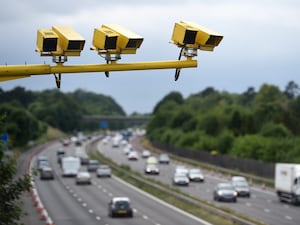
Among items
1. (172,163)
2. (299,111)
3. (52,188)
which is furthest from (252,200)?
(299,111)

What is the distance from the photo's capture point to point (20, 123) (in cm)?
12556

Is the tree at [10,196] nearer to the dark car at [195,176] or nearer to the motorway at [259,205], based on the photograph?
the motorway at [259,205]

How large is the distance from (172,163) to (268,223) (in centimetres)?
7429

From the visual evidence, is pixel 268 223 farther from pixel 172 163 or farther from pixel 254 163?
pixel 172 163

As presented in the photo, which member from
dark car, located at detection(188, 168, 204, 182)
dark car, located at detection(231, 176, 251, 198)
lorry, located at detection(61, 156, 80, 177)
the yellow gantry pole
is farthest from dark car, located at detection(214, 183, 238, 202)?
the yellow gantry pole

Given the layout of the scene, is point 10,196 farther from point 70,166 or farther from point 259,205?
point 70,166

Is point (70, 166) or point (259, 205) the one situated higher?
point (259, 205)

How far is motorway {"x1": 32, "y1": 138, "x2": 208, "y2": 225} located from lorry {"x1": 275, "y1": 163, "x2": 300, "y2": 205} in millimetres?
8201

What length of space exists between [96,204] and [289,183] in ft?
42.3

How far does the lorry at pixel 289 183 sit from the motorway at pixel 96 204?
26.9ft

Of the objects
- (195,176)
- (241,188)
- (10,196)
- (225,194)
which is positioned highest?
(10,196)

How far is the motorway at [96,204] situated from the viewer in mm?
45562

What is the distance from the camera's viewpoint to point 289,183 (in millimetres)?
55531

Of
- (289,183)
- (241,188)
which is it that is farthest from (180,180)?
(289,183)
